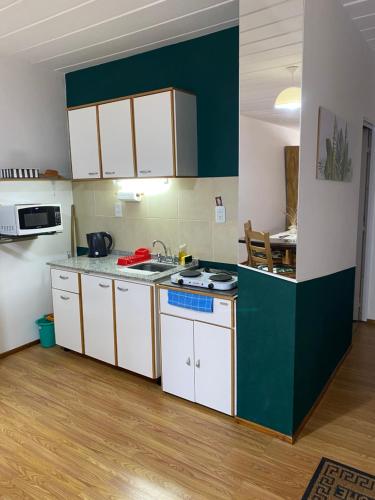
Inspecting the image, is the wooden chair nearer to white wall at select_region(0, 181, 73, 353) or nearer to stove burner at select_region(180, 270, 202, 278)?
stove burner at select_region(180, 270, 202, 278)

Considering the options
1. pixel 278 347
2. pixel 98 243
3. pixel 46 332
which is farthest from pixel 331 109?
pixel 46 332

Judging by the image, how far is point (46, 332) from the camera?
397cm

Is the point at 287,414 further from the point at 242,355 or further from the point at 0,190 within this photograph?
the point at 0,190

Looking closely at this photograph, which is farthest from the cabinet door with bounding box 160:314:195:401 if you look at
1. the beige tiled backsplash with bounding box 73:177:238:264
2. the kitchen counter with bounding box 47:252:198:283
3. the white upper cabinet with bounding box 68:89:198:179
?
the white upper cabinet with bounding box 68:89:198:179

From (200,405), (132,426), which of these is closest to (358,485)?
(200,405)

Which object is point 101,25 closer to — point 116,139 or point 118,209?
point 116,139

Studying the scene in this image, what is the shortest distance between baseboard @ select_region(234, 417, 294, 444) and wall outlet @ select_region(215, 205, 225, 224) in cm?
151

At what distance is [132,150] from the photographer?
3.33 meters

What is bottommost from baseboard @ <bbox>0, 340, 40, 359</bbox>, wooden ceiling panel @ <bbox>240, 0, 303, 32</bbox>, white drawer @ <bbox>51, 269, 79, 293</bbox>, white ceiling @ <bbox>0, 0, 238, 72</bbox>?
baseboard @ <bbox>0, 340, 40, 359</bbox>

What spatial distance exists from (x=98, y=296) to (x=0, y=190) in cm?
134

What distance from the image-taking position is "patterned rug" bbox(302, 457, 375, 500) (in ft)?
6.77

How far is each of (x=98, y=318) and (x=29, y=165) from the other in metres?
1.66

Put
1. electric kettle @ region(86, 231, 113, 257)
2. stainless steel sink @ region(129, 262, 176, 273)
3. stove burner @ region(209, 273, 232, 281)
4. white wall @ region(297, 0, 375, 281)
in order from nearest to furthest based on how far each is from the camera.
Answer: white wall @ region(297, 0, 375, 281) < stove burner @ region(209, 273, 232, 281) < stainless steel sink @ region(129, 262, 176, 273) < electric kettle @ region(86, 231, 113, 257)

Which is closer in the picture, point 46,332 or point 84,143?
point 84,143
